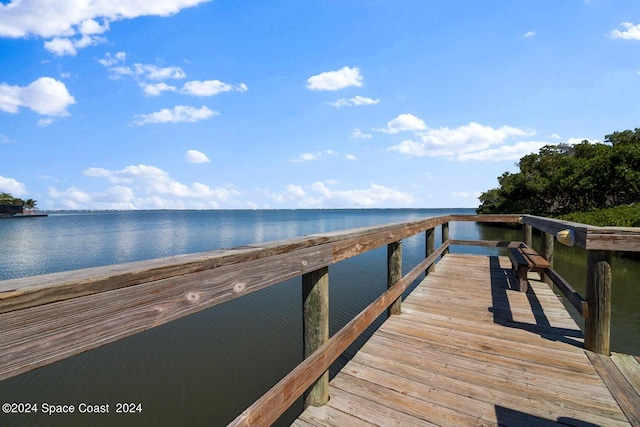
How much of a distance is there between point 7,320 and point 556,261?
18466mm

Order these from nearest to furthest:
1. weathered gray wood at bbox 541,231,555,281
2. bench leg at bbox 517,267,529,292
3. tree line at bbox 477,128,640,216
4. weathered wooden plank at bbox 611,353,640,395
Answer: weathered wooden plank at bbox 611,353,640,395 → bench leg at bbox 517,267,529,292 → weathered gray wood at bbox 541,231,555,281 → tree line at bbox 477,128,640,216

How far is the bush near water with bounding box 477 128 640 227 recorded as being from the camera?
1873 cm

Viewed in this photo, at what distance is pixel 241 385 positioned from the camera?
5.21 metres

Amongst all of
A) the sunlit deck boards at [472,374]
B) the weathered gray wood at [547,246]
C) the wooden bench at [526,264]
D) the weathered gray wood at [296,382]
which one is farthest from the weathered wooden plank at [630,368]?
the weathered gray wood at [547,246]

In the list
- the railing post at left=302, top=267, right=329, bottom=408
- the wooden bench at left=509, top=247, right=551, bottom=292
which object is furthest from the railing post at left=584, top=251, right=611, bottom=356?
the railing post at left=302, top=267, right=329, bottom=408

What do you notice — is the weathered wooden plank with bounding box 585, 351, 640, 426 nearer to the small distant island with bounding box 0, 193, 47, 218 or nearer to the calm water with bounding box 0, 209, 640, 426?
the calm water with bounding box 0, 209, 640, 426

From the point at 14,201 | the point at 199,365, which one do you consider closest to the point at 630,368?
the point at 199,365

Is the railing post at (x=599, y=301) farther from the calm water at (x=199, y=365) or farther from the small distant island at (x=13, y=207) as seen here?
the small distant island at (x=13, y=207)

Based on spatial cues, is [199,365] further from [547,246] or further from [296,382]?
[547,246]

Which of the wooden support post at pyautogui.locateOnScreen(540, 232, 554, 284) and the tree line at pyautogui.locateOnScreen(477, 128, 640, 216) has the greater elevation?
the tree line at pyautogui.locateOnScreen(477, 128, 640, 216)

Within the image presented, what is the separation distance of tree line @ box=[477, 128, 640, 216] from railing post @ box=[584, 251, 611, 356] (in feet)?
75.6

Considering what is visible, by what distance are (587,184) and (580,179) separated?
911 millimetres

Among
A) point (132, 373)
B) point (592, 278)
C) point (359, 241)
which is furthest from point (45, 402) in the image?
point (592, 278)

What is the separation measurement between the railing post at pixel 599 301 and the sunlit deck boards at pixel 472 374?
248mm
